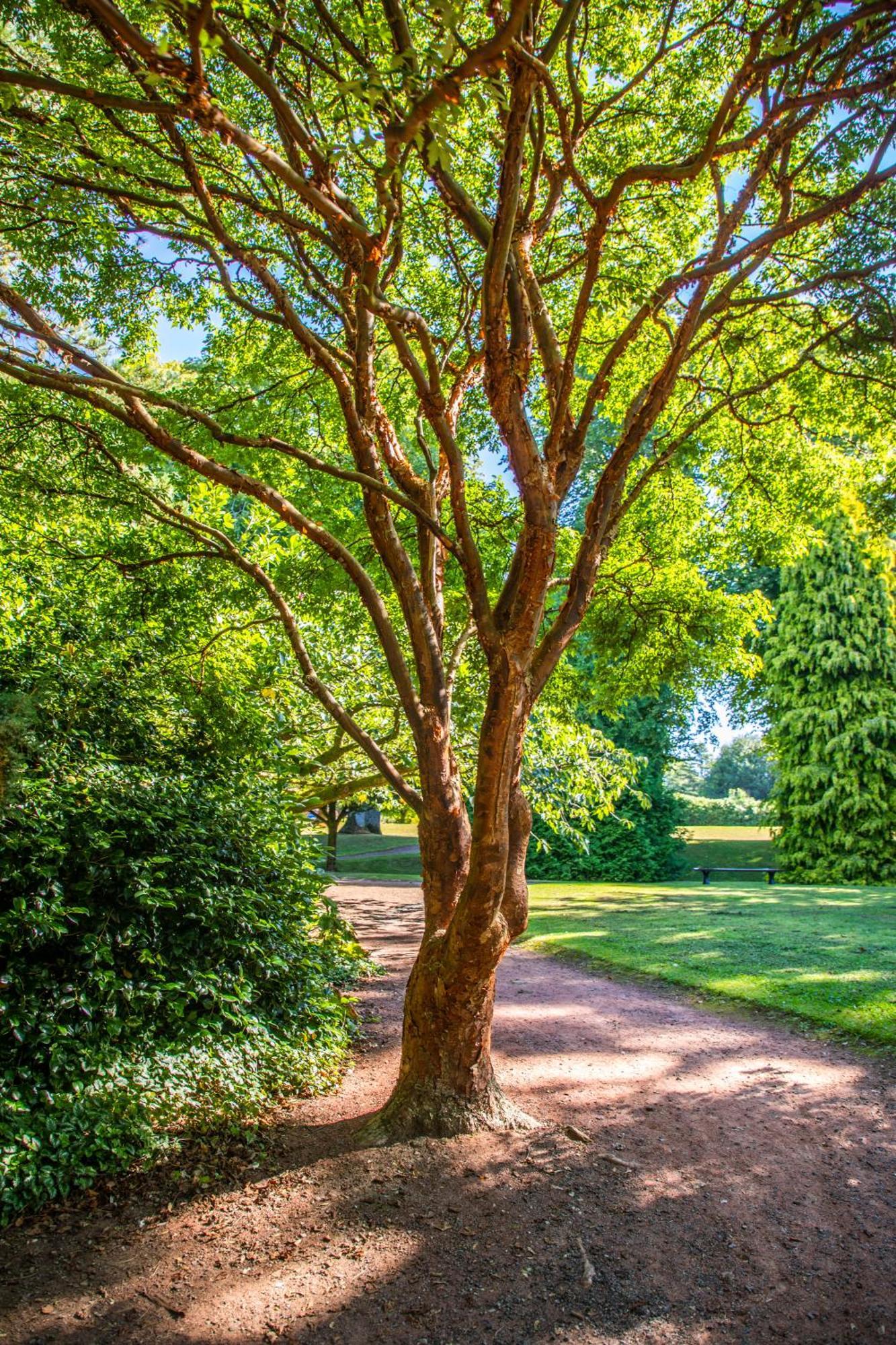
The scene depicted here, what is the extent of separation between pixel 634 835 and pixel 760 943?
11034 millimetres

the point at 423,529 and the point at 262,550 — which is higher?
the point at 262,550

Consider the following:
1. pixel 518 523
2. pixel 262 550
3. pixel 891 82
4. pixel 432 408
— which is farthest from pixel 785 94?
pixel 262 550

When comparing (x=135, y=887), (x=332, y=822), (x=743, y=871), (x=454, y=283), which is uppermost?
(x=454, y=283)

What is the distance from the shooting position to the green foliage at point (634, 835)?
20.5 meters

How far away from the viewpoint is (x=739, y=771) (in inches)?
1863

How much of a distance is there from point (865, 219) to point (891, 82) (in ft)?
5.61

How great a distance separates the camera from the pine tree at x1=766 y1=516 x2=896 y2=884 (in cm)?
1855

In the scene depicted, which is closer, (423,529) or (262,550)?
(423,529)

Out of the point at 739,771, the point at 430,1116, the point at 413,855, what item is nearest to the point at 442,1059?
the point at 430,1116

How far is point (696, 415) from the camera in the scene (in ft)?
24.4

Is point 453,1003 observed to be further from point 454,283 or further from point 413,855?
point 413,855

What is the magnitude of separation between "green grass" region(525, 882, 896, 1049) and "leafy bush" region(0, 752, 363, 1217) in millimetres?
4107

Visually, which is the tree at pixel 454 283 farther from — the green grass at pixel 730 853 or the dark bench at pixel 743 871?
the green grass at pixel 730 853

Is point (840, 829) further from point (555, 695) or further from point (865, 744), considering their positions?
point (555, 695)
